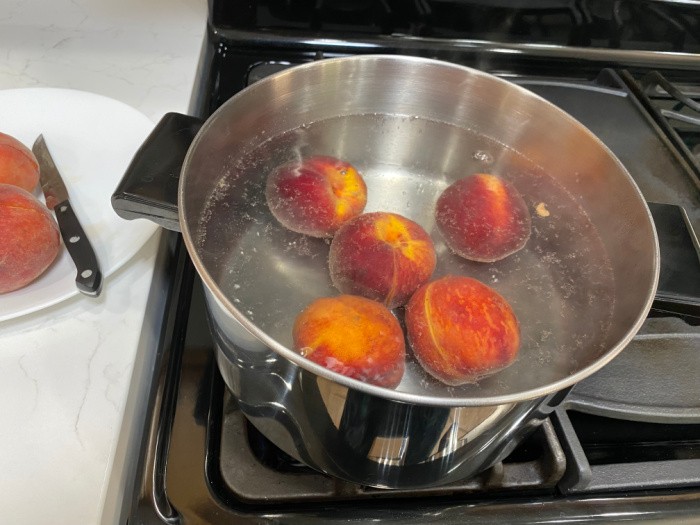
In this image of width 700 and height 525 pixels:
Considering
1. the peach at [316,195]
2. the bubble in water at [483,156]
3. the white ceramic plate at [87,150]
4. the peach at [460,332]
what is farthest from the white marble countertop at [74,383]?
the bubble in water at [483,156]

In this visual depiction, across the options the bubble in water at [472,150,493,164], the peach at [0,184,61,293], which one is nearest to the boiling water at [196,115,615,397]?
the bubble in water at [472,150,493,164]

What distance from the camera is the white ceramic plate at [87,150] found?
49 cm

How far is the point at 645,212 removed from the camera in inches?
17.5

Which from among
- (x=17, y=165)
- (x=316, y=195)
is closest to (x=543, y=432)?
(x=316, y=195)

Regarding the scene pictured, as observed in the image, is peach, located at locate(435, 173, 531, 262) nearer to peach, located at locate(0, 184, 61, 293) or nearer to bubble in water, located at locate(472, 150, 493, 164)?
bubble in water, located at locate(472, 150, 493, 164)

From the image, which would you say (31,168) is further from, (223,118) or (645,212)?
(645,212)

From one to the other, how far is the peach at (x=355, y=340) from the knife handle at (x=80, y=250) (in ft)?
0.58

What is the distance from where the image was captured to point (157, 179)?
17.1 inches

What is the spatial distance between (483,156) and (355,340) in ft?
1.00

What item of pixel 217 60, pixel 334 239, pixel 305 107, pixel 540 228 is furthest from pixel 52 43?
pixel 540 228

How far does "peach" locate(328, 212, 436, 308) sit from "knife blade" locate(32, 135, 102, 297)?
195 mm

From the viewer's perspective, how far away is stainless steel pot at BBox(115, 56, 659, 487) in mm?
348

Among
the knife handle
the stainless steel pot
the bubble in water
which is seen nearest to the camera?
→ the stainless steel pot

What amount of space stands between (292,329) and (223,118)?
0.19 m
